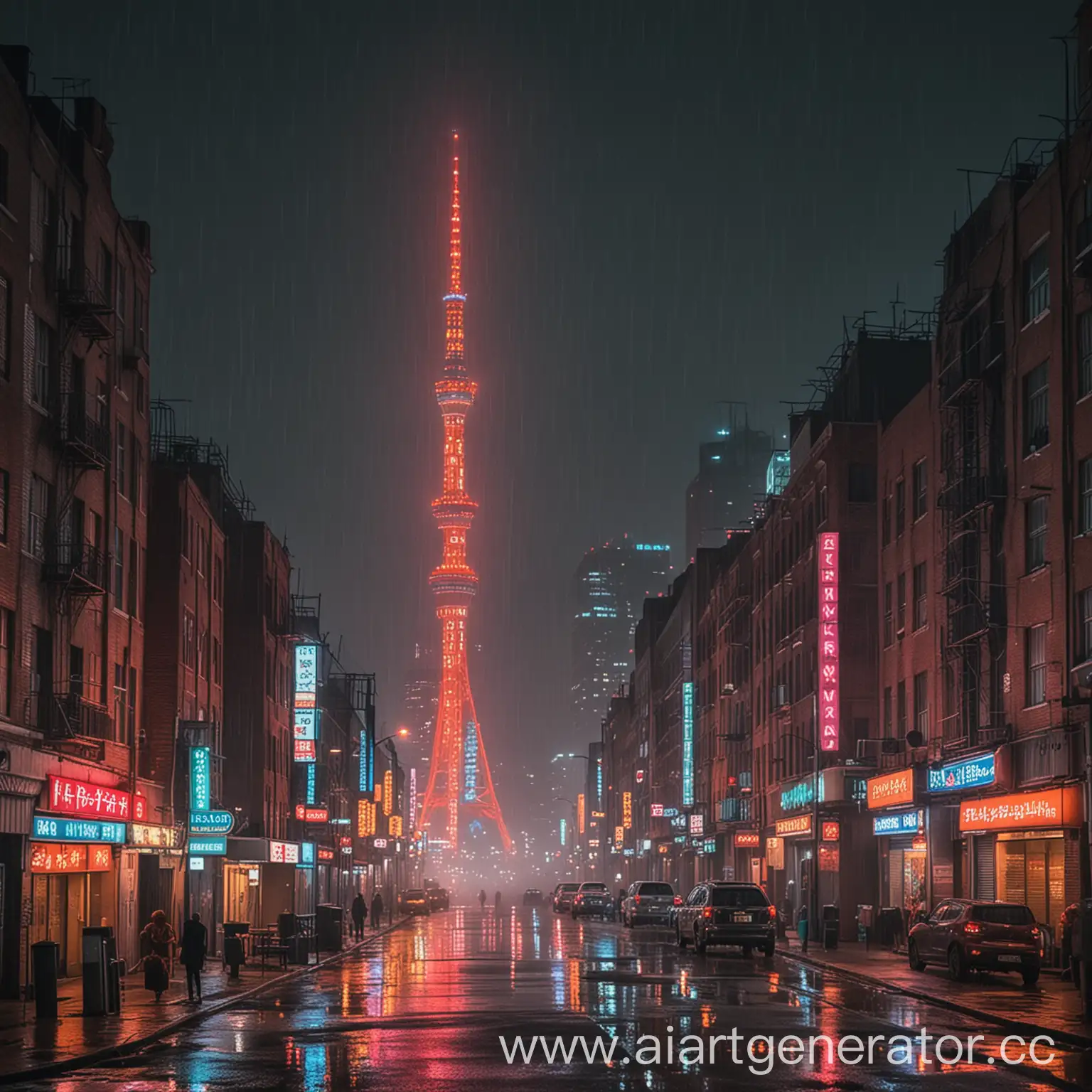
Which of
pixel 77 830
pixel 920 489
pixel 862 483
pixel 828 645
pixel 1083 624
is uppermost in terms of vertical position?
pixel 862 483

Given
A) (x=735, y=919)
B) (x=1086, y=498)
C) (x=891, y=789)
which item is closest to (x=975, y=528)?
(x=1086, y=498)

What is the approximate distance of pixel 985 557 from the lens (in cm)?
4616

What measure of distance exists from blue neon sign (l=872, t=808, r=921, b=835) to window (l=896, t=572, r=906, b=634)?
6.03 metres

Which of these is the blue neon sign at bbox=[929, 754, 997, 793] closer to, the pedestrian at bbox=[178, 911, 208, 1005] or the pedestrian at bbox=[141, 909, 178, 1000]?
the pedestrian at bbox=[178, 911, 208, 1005]

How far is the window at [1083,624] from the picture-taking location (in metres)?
38.9

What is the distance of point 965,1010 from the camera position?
29578 mm

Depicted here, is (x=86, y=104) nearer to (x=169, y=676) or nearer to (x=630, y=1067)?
(x=169, y=676)

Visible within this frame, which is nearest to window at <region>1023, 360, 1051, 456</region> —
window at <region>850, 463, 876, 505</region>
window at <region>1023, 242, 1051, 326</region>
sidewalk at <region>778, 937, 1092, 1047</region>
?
window at <region>1023, 242, 1051, 326</region>

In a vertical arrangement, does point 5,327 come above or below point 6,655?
above

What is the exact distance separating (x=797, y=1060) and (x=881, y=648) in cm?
4063

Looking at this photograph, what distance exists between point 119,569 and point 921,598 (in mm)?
24786

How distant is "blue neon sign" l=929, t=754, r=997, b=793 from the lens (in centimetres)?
4412

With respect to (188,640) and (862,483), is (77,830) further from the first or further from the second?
(862,483)

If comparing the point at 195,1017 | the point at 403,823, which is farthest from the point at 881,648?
the point at 403,823
